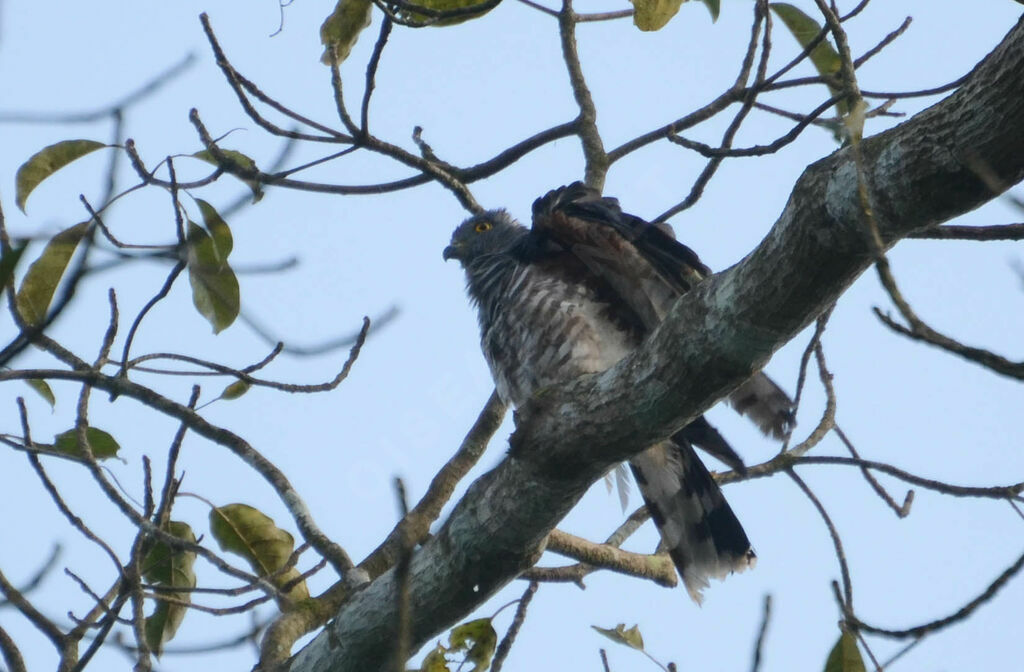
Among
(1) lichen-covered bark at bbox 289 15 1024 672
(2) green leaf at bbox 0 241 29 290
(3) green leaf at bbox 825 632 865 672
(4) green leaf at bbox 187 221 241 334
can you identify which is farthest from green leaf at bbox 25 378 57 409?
(3) green leaf at bbox 825 632 865 672

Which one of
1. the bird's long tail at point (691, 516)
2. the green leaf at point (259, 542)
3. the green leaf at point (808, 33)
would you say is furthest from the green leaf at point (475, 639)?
the green leaf at point (808, 33)

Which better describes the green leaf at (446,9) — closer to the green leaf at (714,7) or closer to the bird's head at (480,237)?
the green leaf at (714,7)

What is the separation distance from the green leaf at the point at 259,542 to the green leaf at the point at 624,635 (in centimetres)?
119

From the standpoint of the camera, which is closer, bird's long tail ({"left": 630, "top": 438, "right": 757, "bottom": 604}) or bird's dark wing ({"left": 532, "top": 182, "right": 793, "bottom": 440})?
bird's dark wing ({"left": 532, "top": 182, "right": 793, "bottom": 440})

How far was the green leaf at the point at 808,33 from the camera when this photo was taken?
5230mm

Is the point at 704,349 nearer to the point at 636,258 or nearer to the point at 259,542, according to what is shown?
the point at 636,258

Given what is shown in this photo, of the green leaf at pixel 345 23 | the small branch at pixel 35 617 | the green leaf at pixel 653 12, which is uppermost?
the green leaf at pixel 345 23

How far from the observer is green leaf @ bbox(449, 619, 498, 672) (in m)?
4.03

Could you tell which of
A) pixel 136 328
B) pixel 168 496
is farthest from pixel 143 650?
pixel 136 328

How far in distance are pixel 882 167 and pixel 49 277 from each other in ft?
9.48

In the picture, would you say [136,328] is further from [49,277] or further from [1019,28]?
[1019,28]

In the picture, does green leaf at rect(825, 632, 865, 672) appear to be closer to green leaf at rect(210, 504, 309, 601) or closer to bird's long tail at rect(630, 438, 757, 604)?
bird's long tail at rect(630, 438, 757, 604)

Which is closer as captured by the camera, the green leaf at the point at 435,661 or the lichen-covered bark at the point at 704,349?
the lichen-covered bark at the point at 704,349

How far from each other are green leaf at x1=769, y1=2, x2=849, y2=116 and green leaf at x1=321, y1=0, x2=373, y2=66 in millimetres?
1862
